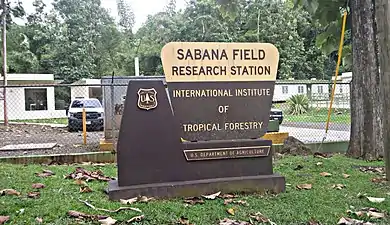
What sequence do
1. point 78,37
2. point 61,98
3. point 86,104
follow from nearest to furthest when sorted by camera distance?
point 86,104 < point 61,98 < point 78,37

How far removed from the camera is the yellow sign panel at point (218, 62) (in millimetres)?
4699

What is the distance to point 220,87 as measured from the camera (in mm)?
4895

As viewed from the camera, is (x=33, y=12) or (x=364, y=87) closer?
(x=364, y=87)

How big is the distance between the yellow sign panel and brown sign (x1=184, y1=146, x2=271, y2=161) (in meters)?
0.84

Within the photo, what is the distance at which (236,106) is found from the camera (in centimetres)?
496

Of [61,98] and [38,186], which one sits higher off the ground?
[61,98]

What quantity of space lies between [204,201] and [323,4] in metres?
5.55

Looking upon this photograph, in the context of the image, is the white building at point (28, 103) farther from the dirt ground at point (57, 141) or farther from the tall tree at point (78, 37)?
the dirt ground at point (57, 141)

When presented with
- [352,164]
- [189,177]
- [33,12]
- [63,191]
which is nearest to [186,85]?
[189,177]

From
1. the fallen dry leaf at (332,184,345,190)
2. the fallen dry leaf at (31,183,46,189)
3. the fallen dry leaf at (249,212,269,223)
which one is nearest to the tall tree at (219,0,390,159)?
the fallen dry leaf at (332,184,345,190)

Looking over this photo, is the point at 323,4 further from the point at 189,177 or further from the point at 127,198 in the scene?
the point at 127,198

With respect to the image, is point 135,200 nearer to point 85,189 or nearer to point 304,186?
point 85,189

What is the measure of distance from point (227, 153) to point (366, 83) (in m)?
3.76

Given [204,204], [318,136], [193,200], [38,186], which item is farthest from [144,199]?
[318,136]
